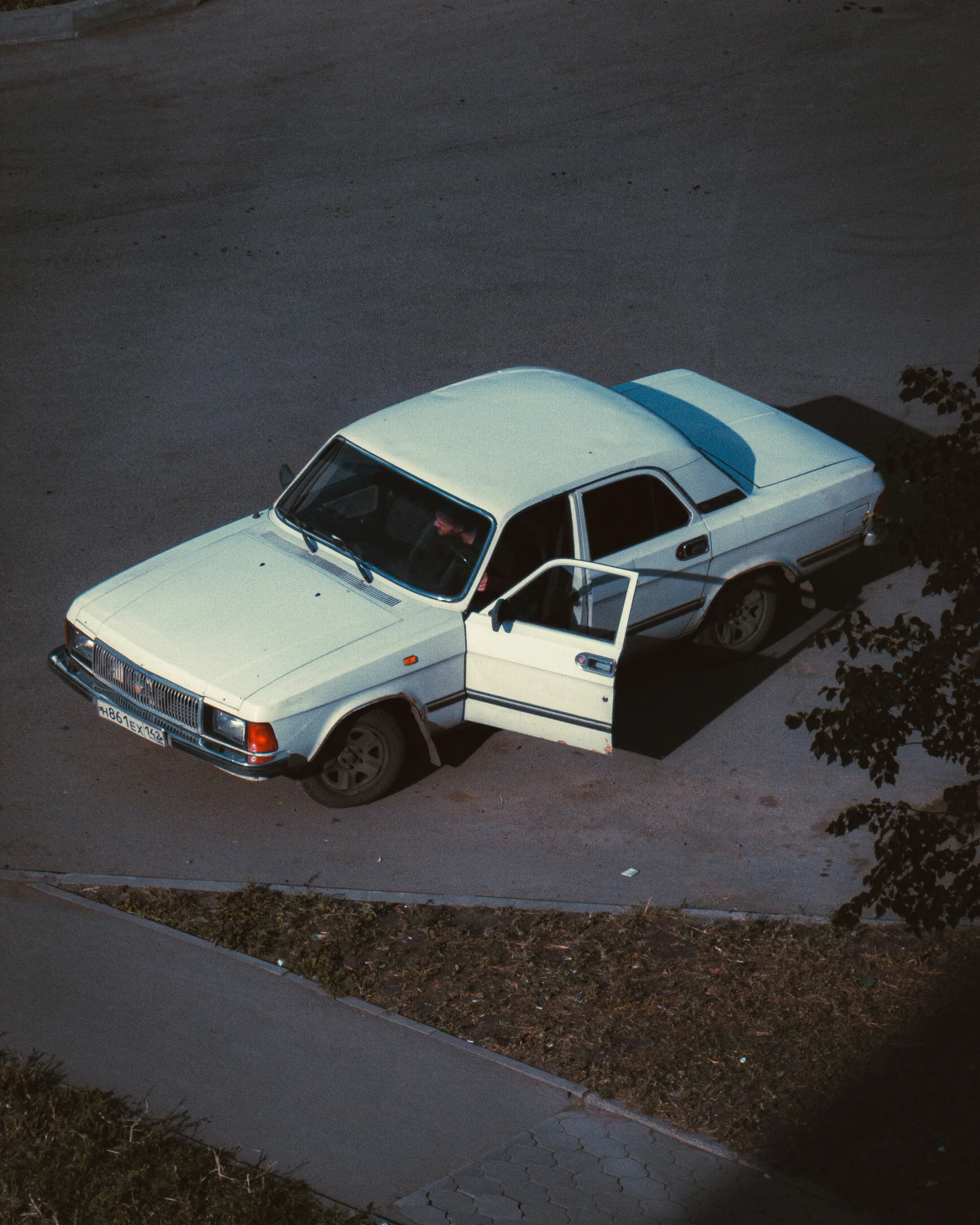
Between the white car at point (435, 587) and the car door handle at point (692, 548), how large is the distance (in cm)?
1

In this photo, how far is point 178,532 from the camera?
32.7 ft

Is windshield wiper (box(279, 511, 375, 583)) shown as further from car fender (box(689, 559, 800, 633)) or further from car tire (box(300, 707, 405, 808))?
car fender (box(689, 559, 800, 633))

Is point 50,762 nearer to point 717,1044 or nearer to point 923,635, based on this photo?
point 717,1044

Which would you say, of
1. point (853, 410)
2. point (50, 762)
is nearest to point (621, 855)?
point (50, 762)

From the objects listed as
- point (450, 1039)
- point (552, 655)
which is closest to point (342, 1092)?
point (450, 1039)

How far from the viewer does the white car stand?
7.09 meters

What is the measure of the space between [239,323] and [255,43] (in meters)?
7.74

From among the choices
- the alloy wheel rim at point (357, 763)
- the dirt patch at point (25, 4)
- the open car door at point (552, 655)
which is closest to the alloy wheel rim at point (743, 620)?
the open car door at point (552, 655)

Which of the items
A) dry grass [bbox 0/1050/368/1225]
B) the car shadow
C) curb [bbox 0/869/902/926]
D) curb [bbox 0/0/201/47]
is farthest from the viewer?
curb [bbox 0/0/201/47]

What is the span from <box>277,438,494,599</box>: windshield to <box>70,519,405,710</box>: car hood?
0.17 metres

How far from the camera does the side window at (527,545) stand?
752 cm

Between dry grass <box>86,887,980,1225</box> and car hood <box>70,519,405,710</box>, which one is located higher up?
car hood <box>70,519,405,710</box>

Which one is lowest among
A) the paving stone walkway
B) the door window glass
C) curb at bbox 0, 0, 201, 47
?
Result: the paving stone walkway

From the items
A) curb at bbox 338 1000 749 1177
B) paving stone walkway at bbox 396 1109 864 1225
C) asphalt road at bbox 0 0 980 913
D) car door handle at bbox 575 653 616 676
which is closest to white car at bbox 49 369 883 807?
car door handle at bbox 575 653 616 676
